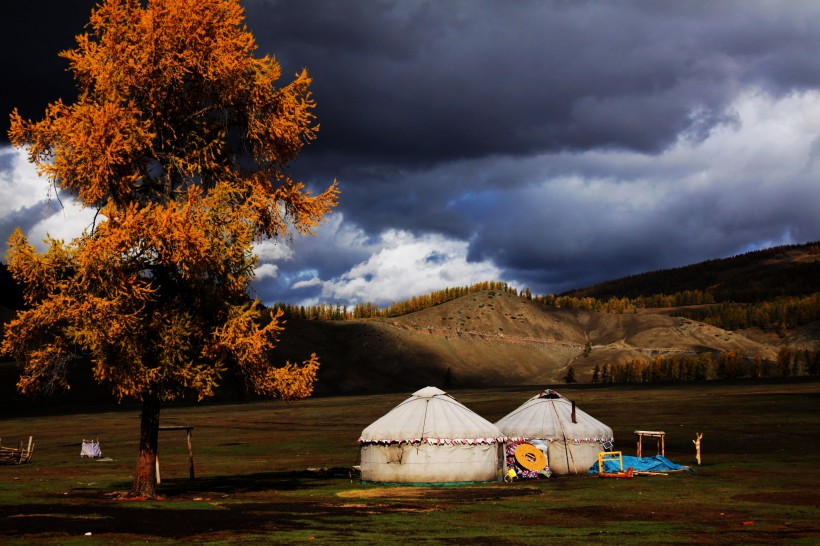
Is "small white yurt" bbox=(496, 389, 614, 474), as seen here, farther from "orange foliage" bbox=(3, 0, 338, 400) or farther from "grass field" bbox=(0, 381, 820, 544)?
"orange foliage" bbox=(3, 0, 338, 400)

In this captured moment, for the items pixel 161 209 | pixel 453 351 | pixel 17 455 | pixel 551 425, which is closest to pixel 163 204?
pixel 161 209

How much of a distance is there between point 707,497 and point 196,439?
Result: 4646 centimetres

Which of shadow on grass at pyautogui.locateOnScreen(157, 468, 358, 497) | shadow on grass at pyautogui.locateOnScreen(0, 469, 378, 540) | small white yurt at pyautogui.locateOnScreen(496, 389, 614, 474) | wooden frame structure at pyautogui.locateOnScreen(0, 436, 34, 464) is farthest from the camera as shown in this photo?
wooden frame structure at pyautogui.locateOnScreen(0, 436, 34, 464)

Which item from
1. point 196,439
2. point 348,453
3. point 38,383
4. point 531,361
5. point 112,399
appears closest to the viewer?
point 38,383

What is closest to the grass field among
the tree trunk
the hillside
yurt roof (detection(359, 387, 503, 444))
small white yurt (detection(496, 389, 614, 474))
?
the tree trunk

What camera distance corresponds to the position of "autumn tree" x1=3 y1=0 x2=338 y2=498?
23.2m

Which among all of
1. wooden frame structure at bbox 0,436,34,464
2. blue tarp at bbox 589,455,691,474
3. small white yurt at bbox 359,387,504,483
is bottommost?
wooden frame structure at bbox 0,436,34,464

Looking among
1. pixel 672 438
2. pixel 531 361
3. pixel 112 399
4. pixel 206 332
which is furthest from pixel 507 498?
pixel 531 361

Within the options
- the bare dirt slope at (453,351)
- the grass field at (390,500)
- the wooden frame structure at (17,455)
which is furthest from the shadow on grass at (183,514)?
the bare dirt slope at (453,351)

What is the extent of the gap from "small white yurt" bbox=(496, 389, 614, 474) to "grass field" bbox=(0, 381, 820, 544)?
119 cm

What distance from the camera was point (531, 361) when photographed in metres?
179

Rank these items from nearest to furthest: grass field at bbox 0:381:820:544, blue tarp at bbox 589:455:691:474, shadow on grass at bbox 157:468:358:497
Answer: grass field at bbox 0:381:820:544
shadow on grass at bbox 157:468:358:497
blue tarp at bbox 589:455:691:474

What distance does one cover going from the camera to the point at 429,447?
105ft

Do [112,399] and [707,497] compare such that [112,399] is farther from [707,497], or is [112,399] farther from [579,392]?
[707,497]
